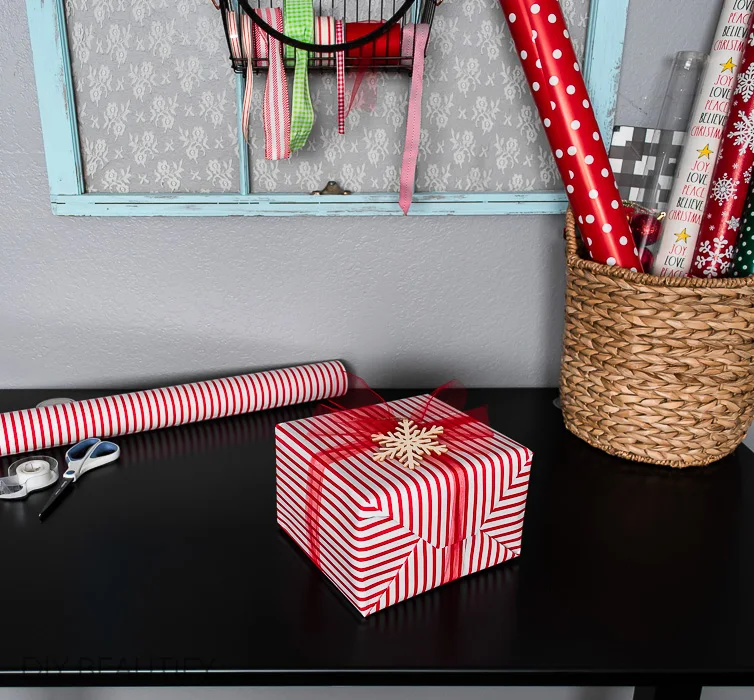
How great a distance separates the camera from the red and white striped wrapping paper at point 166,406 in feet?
3.14

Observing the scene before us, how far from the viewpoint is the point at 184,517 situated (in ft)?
2.77

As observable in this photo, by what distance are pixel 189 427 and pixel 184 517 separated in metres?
0.24

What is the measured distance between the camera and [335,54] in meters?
0.99

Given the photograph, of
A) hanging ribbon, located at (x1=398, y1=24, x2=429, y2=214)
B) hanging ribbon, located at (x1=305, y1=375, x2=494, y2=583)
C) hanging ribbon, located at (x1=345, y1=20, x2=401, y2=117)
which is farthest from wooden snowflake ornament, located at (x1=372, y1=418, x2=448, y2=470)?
hanging ribbon, located at (x1=345, y1=20, x2=401, y2=117)

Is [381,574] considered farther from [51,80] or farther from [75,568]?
[51,80]

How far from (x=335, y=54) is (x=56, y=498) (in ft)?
2.25

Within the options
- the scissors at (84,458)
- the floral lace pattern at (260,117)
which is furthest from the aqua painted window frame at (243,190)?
the scissors at (84,458)

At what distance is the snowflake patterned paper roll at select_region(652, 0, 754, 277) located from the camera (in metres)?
0.94

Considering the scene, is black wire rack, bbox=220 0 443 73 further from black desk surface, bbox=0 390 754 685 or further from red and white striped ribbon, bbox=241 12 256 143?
black desk surface, bbox=0 390 754 685

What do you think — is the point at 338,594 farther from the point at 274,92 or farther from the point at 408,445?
the point at 274,92

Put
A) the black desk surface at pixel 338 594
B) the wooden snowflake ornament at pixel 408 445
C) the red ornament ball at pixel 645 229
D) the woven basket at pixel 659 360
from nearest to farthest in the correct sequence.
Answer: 1. the black desk surface at pixel 338 594
2. the wooden snowflake ornament at pixel 408 445
3. the woven basket at pixel 659 360
4. the red ornament ball at pixel 645 229

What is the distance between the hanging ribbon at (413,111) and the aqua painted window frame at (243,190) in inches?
2.6

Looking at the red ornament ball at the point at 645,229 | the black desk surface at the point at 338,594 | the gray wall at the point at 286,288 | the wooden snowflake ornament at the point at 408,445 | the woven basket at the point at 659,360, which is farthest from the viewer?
the gray wall at the point at 286,288

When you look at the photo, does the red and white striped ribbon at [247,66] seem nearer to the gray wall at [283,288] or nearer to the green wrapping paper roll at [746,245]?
the gray wall at [283,288]
